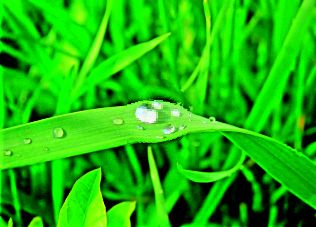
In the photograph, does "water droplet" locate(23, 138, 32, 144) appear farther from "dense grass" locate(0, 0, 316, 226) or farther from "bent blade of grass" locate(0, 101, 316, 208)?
"dense grass" locate(0, 0, 316, 226)

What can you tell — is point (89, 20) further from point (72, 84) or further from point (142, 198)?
point (142, 198)

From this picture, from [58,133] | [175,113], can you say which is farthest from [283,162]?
[58,133]

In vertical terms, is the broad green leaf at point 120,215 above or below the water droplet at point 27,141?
below

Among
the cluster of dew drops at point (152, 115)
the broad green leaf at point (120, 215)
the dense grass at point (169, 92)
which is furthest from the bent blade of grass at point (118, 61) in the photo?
the broad green leaf at point (120, 215)

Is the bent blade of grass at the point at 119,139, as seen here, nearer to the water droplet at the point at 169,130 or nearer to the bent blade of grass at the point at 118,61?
the water droplet at the point at 169,130

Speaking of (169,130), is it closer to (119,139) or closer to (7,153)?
(119,139)

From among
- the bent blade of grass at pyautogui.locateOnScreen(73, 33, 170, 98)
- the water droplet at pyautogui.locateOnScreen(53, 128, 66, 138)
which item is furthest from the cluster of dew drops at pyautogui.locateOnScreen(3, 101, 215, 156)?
the bent blade of grass at pyautogui.locateOnScreen(73, 33, 170, 98)

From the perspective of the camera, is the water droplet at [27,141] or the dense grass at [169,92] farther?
the dense grass at [169,92]
